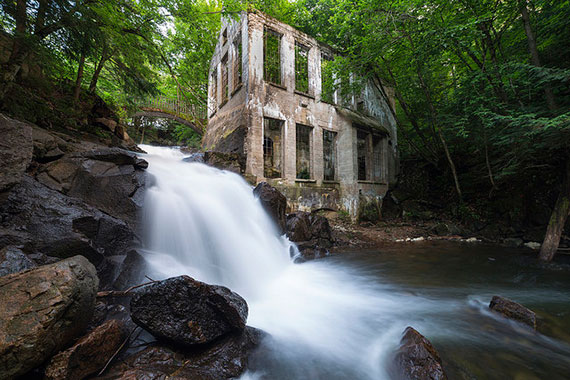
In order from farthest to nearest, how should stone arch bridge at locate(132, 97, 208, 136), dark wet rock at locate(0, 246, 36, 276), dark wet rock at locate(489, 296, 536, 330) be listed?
1. stone arch bridge at locate(132, 97, 208, 136)
2. dark wet rock at locate(489, 296, 536, 330)
3. dark wet rock at locate(0, 246, 36, 276)

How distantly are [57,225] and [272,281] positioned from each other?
146 inches

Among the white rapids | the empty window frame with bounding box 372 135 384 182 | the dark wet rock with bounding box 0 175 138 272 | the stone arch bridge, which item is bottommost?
the white rapids

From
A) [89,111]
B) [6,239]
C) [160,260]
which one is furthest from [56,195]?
[89,111]

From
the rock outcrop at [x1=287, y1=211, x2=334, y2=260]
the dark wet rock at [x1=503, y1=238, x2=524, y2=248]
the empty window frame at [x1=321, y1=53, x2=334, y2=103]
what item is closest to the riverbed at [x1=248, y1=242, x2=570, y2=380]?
the rock outcrop at [x1=287, y1=211, x2=334, y2=260]

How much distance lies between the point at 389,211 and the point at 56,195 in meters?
13.6

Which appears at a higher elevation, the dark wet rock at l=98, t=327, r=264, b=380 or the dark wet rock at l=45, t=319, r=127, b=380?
the dark wet rock at l=45, t=319, r=127, b=380

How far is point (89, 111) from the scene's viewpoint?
726 cm

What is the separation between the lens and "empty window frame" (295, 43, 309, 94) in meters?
12.1

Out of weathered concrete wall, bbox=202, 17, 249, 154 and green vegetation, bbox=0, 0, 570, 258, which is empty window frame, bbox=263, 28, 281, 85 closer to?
green vegetation, bbox=0, 0, 570, 258

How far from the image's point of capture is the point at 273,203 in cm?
724

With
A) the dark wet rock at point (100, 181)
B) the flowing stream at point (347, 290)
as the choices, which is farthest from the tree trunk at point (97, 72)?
the dark wet rock at point (100, 181)

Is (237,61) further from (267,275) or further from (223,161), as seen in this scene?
(267,275)

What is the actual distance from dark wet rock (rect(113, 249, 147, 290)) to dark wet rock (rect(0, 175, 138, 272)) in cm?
35

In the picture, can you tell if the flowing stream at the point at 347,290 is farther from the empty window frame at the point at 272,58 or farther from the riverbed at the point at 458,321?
the empty window frame at the point at 272,58
